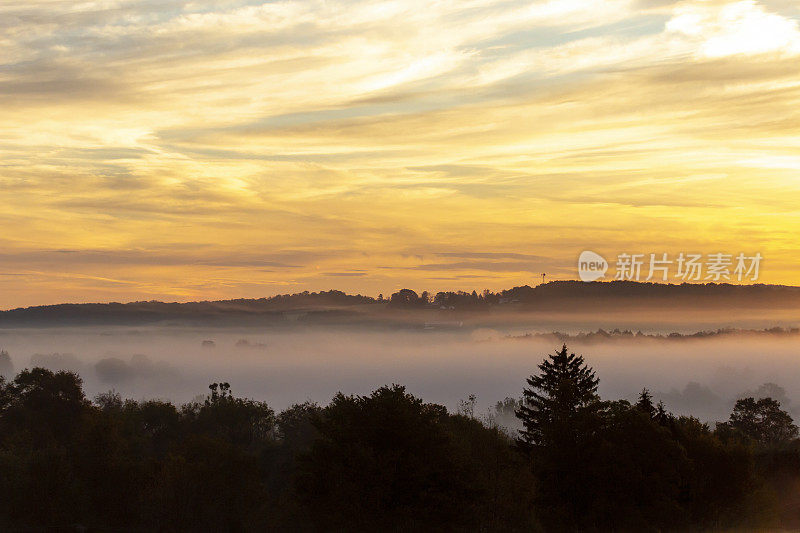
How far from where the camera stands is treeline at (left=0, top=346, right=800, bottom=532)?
65.9 m

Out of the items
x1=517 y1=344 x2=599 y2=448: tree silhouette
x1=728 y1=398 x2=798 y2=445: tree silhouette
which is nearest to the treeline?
x1=517 y1=344 x2=599 y2=448: tree silhouette

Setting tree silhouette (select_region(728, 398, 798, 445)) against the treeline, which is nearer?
the treeline

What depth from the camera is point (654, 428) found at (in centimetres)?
7581

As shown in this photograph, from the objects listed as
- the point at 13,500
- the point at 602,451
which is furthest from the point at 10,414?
the point at 602,451

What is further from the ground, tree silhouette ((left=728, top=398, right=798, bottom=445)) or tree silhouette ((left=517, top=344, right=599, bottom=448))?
tree silhouette ((left=517, top=344, right=599, bottom=448))

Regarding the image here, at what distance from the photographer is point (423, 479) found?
65.8m

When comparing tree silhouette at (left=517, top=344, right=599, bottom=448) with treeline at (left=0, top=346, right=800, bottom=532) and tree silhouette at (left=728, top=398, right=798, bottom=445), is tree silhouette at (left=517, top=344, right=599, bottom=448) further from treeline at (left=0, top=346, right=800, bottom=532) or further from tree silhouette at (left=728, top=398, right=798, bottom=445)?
tree silhouette at (left=728, top=398, right=798, bottom=445)

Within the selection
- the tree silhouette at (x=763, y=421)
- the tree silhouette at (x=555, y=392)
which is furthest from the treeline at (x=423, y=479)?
the tree silhouette at (x=763, y=421)

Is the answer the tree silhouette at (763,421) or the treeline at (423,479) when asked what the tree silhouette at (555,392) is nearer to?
the treeline at (423,479)

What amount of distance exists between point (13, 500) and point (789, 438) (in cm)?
14081

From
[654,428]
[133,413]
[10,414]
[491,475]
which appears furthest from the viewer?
[133,413]

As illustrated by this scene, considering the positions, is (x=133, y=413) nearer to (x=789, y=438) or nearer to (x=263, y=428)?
(x=263, y=428)

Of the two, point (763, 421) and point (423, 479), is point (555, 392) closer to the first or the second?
point (423, 479)

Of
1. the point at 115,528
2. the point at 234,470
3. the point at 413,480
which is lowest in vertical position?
the point at 115,528
